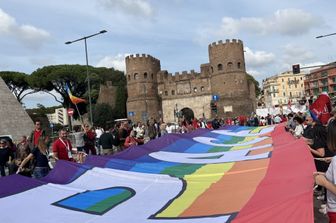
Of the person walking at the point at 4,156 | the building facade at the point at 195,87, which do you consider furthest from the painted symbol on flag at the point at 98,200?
the building facade at the point at 195,87

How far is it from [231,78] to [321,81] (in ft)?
272

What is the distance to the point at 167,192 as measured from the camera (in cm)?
646

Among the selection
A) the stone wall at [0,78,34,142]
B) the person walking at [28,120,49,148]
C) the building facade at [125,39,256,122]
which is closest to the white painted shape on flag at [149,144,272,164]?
the person walking at [28,120,49,148]

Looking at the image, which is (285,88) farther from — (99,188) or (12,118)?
(99,188)

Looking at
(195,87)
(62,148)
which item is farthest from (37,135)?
(195,87)

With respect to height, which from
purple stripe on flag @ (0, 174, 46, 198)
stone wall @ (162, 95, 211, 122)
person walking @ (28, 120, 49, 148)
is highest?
stone wall @ (162, 95, 211, 122)

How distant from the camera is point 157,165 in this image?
931cm

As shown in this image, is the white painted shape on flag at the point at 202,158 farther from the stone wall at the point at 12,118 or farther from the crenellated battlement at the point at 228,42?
the crenellated battlement at the point at 228,42

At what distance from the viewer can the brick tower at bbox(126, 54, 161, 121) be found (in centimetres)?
7225

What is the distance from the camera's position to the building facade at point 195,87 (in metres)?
67.4

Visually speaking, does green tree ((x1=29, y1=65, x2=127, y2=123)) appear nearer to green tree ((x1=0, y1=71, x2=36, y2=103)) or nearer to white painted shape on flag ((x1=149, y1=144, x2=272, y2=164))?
green tree ((x1=0, y1=71, x2=36, y2=103))

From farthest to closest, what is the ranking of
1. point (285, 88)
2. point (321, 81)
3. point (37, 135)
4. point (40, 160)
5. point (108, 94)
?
1. point (285, 88)
2. point (321, 81)
3. point (108, 94)
4. point (37, 135)
5. point (40, 160)

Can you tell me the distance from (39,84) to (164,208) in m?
72.2

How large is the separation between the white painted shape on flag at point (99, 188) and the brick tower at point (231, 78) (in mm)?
60202
